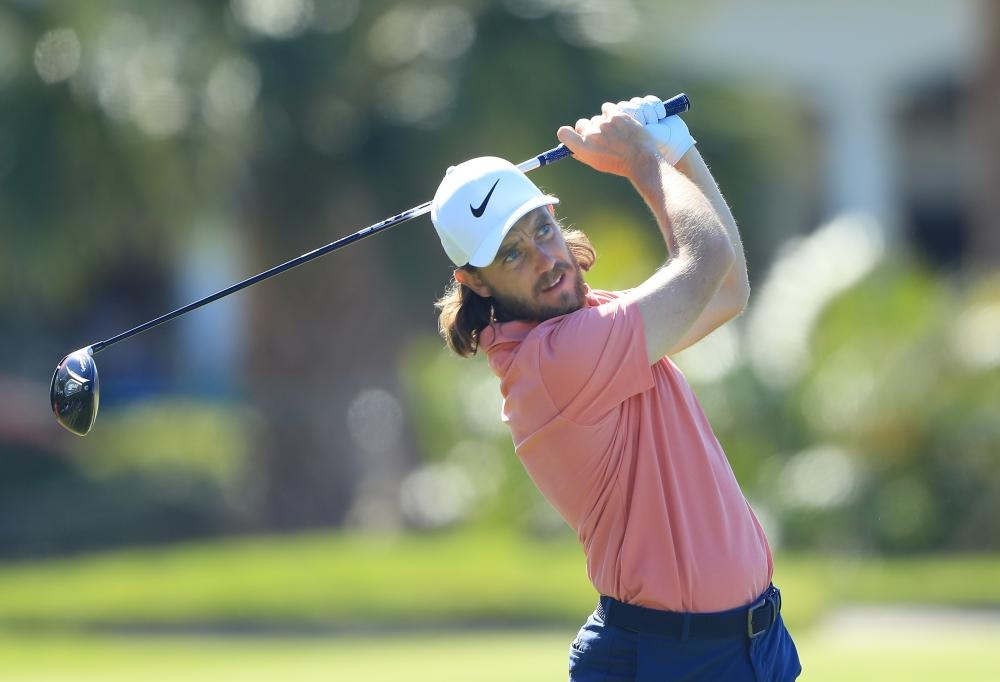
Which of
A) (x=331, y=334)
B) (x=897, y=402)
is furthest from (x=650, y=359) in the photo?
(x=331, y=334)

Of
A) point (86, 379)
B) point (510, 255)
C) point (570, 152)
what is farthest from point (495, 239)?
point (86, 379)

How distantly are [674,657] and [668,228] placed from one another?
3.26ft

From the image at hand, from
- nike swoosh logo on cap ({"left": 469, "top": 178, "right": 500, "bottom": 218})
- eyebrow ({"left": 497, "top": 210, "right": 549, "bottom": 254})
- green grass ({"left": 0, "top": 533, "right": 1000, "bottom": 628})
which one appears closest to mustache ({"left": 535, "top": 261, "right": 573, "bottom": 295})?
eyebrow ({"left": 497, "top": 210, "right": 549, "bottom": 254})

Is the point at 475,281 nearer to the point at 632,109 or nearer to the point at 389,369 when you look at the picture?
the point at 632,109

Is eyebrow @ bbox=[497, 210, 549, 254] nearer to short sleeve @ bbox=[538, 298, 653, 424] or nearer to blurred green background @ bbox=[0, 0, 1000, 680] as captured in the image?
short sleeve @ bbox=[538, 298, 653, 424]

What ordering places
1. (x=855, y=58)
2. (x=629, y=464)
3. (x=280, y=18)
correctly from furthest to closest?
1. (x=855, y=58)
2. (x=280, y=18)
3. (x=629, y=464)

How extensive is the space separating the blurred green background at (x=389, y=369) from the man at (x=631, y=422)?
5.60 meters

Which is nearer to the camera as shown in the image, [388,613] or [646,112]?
[646,112]

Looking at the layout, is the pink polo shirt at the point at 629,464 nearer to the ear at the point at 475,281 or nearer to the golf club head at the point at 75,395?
the ear at the point at 475,281

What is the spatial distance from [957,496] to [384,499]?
5553 millimetres

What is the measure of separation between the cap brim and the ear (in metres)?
0.11

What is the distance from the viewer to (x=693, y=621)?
12.6 feet

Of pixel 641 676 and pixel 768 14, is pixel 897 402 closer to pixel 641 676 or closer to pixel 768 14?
pixel 641 676

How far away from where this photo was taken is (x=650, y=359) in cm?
380
